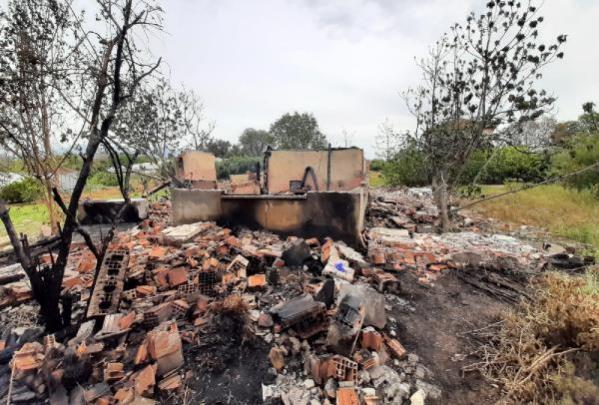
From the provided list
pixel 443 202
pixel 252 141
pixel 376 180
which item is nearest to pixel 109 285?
pixel 443 202

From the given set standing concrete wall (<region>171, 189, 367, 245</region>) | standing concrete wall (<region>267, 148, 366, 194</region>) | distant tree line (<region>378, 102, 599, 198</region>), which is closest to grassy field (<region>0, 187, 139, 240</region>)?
standing concrete wall (<region>171, 189, 367, 245</region>)

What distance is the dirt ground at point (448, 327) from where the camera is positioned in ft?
8.84

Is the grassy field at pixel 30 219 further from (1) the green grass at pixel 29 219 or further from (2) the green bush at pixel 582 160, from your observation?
(2) the green bush at pixel 582 160

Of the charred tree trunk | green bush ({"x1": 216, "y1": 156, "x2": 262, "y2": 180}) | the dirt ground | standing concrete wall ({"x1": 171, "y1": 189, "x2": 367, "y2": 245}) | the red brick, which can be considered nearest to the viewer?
the dirt ground

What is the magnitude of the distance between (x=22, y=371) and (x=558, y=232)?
31.1ft

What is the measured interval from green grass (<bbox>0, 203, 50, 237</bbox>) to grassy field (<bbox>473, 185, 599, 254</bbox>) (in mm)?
12267

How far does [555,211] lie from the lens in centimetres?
920

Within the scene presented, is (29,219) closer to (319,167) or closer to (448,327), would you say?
(319,167)

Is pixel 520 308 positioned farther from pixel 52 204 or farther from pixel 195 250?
pixel 52 204

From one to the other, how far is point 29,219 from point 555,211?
15.8m

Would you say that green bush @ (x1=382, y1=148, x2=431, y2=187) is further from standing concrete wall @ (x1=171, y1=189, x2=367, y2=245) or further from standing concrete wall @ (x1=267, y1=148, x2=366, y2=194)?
standing concrete wall @ (x1=171, y1=189, x2=367, y2=245)

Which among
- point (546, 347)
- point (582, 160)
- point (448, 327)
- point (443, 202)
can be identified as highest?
point (582, 160)

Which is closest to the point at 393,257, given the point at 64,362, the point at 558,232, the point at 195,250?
the point at 195,250

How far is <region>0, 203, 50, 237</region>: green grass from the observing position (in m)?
8.70
